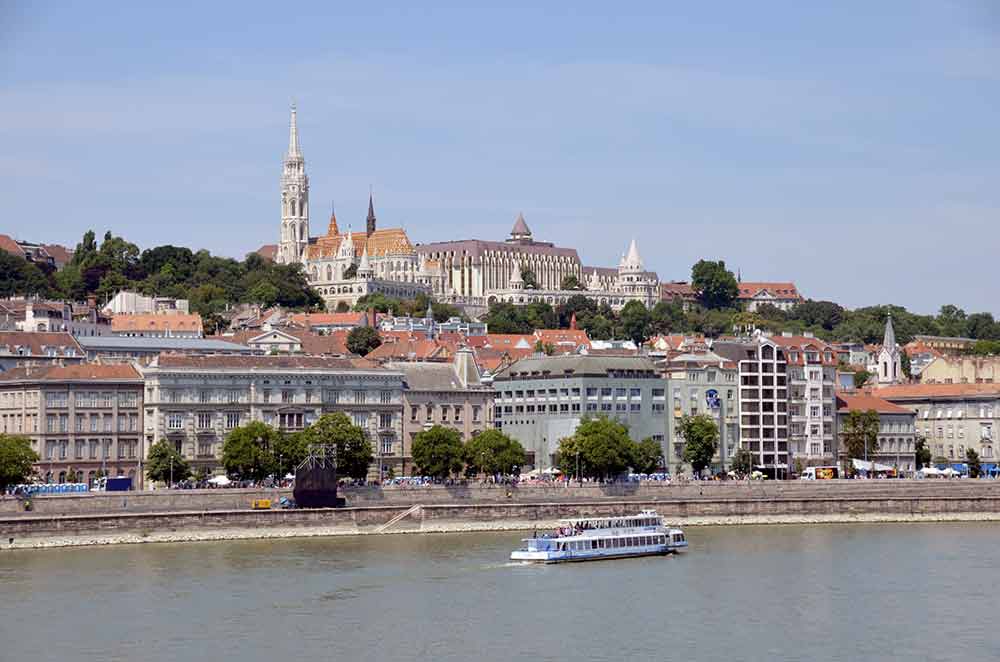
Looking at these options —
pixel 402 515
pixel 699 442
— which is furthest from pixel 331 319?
pixel 402 515

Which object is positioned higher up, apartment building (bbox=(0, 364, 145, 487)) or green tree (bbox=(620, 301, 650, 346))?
green tree (bbox=(620, 301, 650, 346))

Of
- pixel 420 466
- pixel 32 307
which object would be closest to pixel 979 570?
pixel 420 466

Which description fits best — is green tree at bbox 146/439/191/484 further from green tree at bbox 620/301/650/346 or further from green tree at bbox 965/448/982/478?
green tree at bbox 620/301/650/346

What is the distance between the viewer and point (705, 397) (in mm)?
95500

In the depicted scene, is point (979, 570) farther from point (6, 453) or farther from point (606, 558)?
point (6, 453)

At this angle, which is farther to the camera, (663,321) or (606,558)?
(663,321)

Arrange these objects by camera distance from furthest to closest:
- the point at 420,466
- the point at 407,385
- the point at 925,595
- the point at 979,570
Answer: the point at 407,385 → the point at 420,466 → the point at 979,570 → the point at 925,595

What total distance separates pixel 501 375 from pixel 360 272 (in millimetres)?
100157

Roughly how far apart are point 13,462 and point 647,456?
27269 millimetres

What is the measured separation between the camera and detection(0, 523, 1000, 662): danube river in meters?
46.5

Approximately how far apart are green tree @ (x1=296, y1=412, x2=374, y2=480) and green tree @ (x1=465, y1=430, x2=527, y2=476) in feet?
14.6

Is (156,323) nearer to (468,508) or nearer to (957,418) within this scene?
(957,418)

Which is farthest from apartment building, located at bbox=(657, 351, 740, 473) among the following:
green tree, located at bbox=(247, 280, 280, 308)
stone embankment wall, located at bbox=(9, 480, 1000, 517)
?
green tree, located at bbox=(247, 280, 280, 308)

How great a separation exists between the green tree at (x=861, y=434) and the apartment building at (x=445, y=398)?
1790cm
